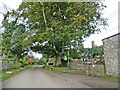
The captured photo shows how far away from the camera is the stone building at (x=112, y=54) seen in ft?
67.1

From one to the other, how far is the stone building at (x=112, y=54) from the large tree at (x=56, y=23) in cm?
1824

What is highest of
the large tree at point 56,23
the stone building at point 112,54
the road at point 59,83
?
the large tree at point 56,23

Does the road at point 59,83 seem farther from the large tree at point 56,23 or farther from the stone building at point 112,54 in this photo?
the large tree at point 56,23

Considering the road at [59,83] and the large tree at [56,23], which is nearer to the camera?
the road at [59,83]

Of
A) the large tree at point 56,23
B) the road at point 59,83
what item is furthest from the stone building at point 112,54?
the large tree at point 56,23

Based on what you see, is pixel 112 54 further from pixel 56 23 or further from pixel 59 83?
pixel 56 23

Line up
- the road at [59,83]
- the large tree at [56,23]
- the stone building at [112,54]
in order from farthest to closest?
the large tree at [56,23]
the stone building at [112,54]
the road at [59,83]

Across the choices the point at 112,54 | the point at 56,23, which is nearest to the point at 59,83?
the point at 112,54

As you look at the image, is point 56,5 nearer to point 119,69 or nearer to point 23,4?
point 23,4

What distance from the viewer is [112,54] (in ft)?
71.4

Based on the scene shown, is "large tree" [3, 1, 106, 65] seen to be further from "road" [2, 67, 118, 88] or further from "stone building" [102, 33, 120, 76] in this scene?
"road" [2, 67, 118, 88]

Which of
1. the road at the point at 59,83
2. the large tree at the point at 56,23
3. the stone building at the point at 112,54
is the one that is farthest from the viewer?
the large tree at the point at 56,23

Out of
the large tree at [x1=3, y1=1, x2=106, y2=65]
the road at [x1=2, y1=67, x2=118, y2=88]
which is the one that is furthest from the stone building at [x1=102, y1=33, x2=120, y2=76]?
the large tree at [x1=3, y1=1, x2=106, y2=65]

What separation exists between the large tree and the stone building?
718 inches
